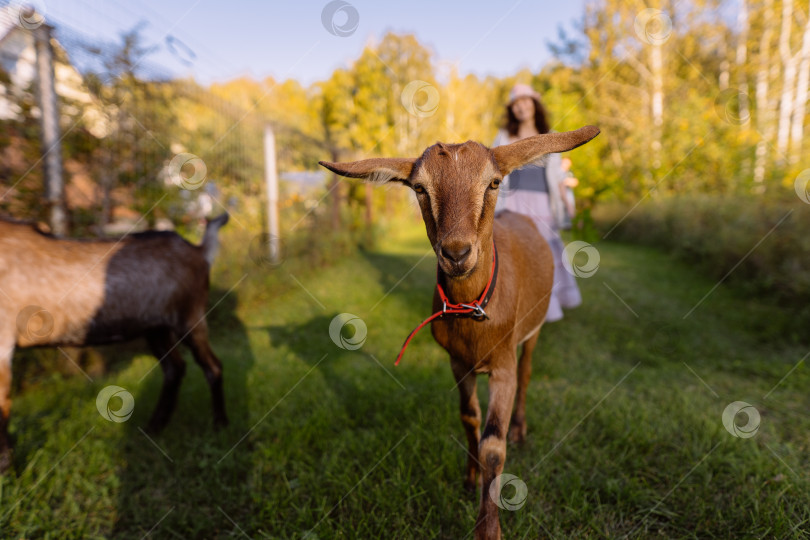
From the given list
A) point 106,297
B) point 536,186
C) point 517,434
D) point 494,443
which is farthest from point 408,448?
point 536,186

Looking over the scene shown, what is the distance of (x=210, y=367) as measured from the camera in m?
3.54

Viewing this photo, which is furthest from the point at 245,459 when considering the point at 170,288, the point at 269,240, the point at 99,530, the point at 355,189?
the point at 355,189

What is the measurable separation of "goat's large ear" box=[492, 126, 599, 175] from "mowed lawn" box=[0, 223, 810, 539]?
77.9 inches

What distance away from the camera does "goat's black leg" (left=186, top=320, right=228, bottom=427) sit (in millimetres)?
3480

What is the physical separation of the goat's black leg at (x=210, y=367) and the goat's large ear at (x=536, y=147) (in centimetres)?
298

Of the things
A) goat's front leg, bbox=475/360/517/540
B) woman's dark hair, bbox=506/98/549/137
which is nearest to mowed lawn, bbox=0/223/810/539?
goat's front leg, bbox=475/360/517/540

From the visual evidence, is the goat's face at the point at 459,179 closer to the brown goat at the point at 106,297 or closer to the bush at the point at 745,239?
the brown goat at the point at 106,297

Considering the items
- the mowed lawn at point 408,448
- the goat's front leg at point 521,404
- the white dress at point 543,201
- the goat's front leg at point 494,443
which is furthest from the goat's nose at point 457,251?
the white dress at point 543,201

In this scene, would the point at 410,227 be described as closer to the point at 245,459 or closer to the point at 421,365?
the point at 421,365

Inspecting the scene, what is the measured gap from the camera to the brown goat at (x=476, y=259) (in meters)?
1.79

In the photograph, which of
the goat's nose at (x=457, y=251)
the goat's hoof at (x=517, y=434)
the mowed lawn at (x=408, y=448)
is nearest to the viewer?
the goat's nose at (x=457, y=251)

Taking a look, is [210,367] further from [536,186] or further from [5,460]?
[536,186]

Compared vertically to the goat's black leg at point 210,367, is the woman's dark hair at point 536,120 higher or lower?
higher

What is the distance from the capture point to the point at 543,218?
4.03 m
